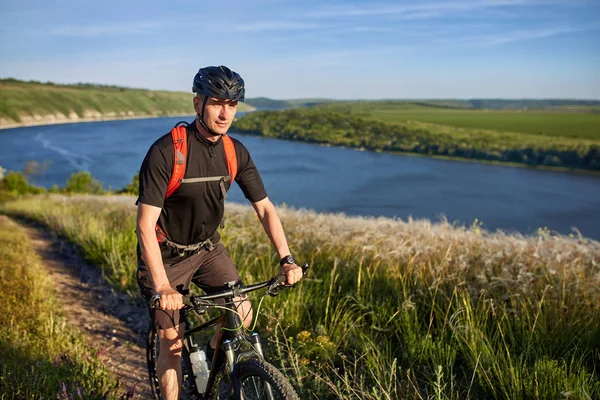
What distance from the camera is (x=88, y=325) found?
470 cm

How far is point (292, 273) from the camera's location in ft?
7.86

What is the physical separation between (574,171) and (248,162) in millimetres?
94613

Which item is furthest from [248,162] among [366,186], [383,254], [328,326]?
[366,186]

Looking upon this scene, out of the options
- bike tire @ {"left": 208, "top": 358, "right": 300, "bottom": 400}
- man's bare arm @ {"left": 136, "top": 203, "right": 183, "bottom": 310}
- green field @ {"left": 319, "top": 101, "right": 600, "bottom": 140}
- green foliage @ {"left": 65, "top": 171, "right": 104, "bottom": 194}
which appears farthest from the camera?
green field @ {"left": 319, "top": 101, "right": 600, "bottom": 140}

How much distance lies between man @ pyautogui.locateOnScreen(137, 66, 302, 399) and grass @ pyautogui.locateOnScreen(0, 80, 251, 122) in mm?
96190

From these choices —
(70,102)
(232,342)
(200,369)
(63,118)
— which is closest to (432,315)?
(200,369)

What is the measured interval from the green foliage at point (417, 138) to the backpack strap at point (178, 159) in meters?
88.0

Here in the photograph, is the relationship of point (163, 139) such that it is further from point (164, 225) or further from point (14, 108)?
point (14, 108)

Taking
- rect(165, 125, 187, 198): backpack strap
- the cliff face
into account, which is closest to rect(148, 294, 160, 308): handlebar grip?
rect(165, 125, 187, 198): backpack strap

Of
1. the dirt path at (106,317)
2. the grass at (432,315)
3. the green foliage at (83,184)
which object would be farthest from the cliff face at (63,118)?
the grass at (432,315)

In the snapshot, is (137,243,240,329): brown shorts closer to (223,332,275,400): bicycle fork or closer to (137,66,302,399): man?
(137,66,302,399): man

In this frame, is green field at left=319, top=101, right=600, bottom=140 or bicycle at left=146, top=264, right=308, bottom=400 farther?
green field at left=319, top=101, right=600, bottom=140

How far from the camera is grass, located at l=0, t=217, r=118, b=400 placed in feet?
9.96

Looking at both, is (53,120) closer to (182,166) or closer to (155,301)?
(182,166)
